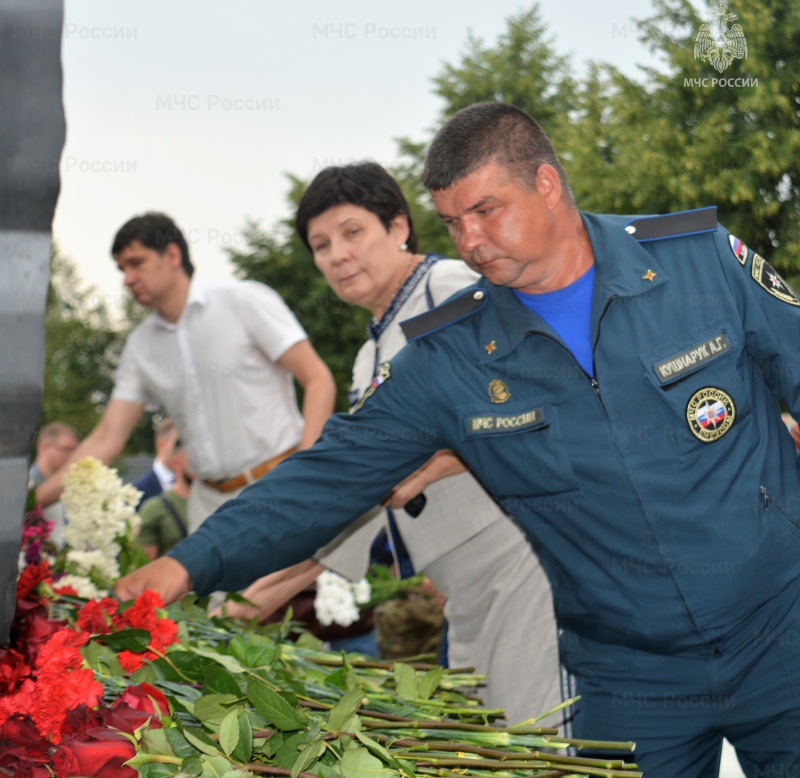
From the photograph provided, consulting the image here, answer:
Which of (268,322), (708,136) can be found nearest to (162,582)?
(268,322)

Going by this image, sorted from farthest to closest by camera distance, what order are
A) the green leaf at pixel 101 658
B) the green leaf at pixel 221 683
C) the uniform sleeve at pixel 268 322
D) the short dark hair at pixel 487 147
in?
the uniform sleeve at pixel 268 322, the short dark hair at pixel 487 147, the green leaf at pixel 101 658, the green leaf at pixel 221 683

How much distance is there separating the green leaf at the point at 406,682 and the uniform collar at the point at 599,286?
78 cm

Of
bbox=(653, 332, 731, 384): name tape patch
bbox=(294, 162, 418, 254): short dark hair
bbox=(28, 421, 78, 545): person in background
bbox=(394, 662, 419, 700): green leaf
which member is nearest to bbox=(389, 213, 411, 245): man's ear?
bbox=(294, 162, 418, 254): short dark hair

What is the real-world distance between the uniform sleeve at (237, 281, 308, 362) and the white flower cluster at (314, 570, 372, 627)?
1.06 meters

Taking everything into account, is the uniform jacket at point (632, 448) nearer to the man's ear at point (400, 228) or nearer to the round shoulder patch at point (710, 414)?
the round shoulder patch at point (710, 414)

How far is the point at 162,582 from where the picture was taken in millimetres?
2492

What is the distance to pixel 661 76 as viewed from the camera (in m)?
22.5

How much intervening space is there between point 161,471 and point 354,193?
5.45 meters

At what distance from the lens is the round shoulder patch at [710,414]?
2.48 meters

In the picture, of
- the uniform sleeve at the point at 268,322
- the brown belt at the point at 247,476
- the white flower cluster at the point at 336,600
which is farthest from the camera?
the brown belt at the point at 247,476

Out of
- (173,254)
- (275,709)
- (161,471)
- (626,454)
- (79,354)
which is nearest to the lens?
(275,709)

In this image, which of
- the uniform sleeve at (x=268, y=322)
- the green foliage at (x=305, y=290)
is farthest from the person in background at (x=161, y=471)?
the green foliage at (x=305, y=290)

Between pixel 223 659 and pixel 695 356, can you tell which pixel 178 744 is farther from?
pixel 695 356

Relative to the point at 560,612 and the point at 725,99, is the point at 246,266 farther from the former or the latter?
the point at 560,612
